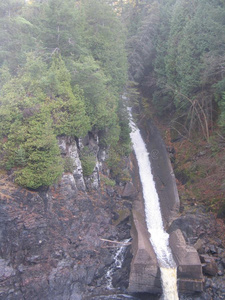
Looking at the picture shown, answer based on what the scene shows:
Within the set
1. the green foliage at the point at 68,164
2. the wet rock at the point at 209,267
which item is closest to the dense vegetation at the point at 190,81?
the wet rock at the point at 209,267

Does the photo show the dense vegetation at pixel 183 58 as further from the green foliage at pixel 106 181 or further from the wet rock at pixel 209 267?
the wet rock at pixel 209 267

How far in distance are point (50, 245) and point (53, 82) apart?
801 centimetres

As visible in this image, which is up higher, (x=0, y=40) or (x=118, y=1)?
(x=118, y=1)

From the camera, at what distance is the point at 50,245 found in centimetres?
1316

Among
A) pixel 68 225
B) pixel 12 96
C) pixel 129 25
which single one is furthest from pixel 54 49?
pixel 129 25

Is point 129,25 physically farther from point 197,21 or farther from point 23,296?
point 23,296

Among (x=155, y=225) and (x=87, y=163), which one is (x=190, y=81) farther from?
(x=155, y=225)

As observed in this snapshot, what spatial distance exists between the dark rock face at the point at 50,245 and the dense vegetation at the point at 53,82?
1.07 m

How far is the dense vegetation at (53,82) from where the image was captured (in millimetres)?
13164

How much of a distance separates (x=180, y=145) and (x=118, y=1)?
17681 mm

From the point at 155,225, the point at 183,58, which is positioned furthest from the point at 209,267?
the point at 183,58

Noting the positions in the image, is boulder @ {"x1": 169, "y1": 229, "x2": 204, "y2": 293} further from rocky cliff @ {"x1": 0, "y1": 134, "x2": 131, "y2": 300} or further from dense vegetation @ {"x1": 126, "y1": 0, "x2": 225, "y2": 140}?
dense vegetation @ {"x1": 126, "y1": 0, "x2": 225, "y2": 140}

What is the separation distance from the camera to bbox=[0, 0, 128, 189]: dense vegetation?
518 inches

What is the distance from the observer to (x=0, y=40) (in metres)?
18.5
